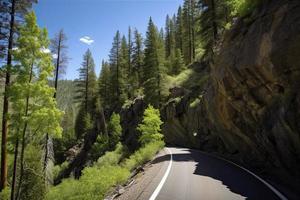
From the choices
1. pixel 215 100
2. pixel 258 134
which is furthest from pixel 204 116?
pixel 258 134

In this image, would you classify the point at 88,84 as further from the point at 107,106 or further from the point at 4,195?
the point at 4,195

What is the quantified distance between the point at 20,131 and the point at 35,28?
572 cm

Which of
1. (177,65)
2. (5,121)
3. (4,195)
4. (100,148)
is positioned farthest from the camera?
(177,65)


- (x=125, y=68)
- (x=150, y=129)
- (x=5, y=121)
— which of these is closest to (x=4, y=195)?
(x=5, y=121)

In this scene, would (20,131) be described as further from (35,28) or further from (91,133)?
(91,133)

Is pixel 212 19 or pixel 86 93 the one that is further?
pixel 86 93

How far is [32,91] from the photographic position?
15625 mm

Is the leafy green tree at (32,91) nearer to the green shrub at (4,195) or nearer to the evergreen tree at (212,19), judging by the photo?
the green shrub at (4,195)

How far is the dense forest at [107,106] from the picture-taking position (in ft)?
51.5

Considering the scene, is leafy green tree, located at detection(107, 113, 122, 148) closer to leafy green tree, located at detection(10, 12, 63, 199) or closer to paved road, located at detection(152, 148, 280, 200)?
leafy green tree, located at detection(10, 12, 63, 199)

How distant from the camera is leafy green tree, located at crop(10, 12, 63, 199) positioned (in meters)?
15.4

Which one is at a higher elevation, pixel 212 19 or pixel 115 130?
pixel 212 19

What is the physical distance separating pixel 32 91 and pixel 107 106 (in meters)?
48.2

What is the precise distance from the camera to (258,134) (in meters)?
14.6
